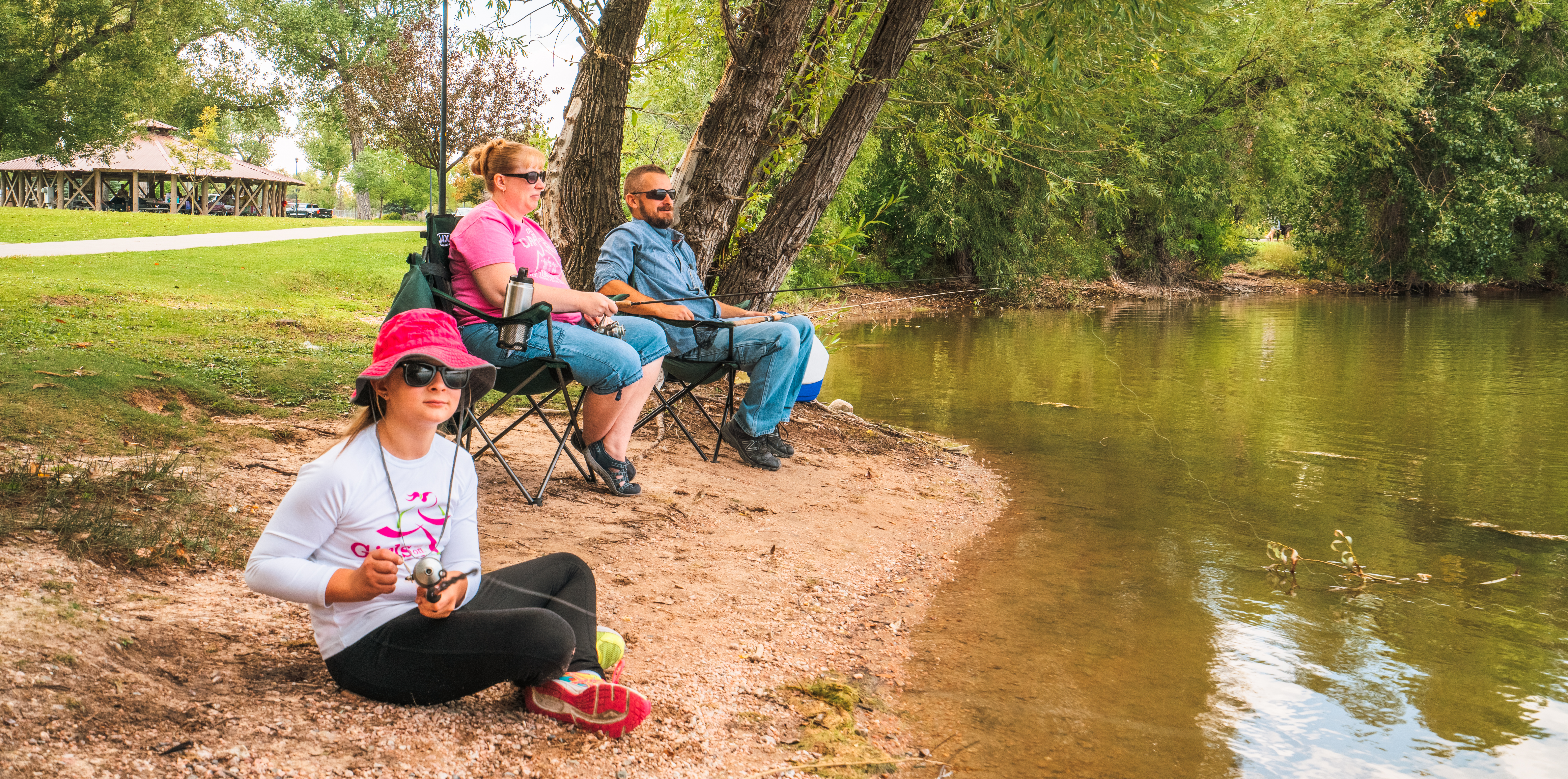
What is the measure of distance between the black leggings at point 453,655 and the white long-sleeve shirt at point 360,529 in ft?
0.14

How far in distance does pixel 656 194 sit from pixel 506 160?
3.28ft

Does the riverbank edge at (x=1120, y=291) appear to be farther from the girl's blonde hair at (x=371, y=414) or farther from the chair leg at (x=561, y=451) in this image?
the girl's blonde hair at (x=371, y=414)

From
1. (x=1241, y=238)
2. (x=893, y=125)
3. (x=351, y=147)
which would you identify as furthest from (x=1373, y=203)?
(x=351, y=147)

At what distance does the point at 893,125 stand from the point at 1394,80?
1627 centimetres

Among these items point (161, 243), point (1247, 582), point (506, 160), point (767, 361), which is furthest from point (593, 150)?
point (161, 243)

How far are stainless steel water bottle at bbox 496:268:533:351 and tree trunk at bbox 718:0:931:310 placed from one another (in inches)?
105

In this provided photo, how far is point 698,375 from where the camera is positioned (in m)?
5.30

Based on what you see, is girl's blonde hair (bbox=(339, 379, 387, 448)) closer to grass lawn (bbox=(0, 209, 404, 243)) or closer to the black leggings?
the black leggings

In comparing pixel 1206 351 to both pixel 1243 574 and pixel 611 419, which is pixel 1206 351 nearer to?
pixel 1243 574

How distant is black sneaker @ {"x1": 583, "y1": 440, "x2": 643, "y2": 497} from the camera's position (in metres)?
4.58

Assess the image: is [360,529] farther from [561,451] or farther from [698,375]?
[698,375]

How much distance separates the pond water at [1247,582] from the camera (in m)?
2.97

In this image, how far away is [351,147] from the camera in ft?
174

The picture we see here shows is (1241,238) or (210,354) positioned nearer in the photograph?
(210,354)
